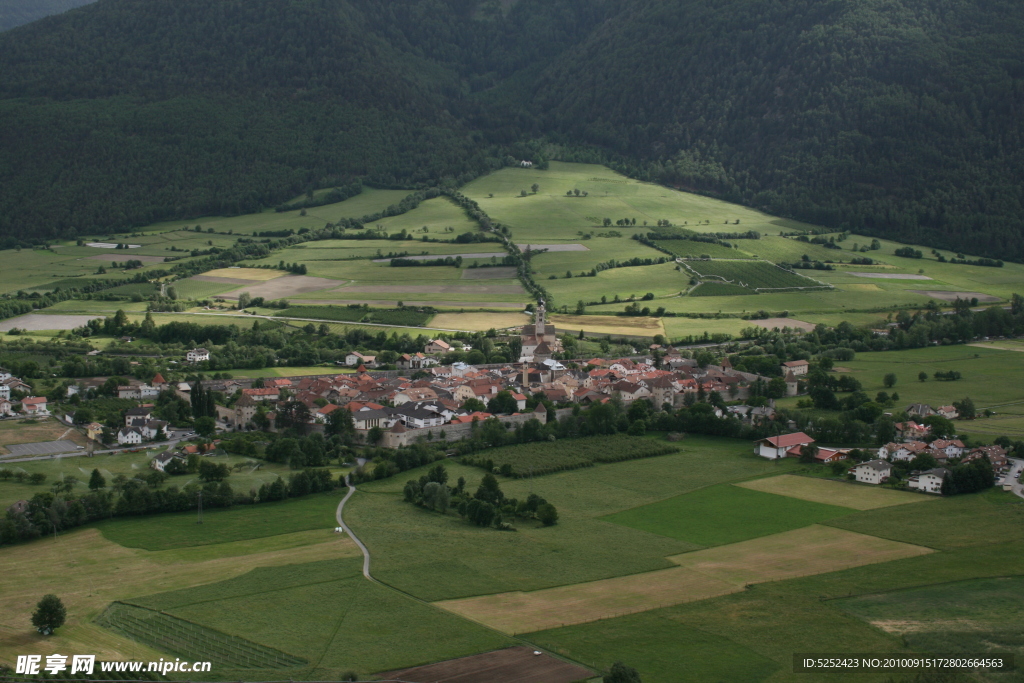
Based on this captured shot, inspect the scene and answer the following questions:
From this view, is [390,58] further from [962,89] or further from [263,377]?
[263,377]

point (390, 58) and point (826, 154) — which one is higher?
point (390, 58)

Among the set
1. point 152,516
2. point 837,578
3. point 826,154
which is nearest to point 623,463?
point 837,578

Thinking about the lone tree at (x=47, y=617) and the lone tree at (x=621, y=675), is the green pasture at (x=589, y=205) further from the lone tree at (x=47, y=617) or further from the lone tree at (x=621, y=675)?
the lone tree at (x=621, y=675)

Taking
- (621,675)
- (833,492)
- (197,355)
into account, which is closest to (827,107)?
(197,355)

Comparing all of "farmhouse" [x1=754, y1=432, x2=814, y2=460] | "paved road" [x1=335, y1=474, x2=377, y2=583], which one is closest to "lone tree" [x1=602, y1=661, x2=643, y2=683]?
"paved road" [x1=335, y1=474, x2=377, y2=583]

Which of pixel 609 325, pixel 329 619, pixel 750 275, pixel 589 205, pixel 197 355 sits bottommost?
pixel 329 619

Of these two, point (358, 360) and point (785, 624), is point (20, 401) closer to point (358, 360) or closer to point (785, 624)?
point (358, 360)

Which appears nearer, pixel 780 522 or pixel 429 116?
pixel 780 522

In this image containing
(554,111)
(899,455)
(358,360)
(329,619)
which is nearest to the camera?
(329,619)
